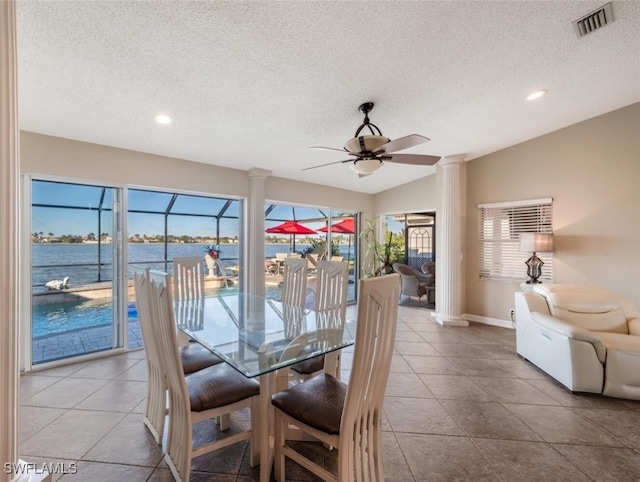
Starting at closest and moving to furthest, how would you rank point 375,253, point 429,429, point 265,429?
point 265,429
point 429,429
point 375,253

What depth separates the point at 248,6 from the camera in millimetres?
1681

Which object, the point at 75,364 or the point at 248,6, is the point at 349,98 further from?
the point at 75,364

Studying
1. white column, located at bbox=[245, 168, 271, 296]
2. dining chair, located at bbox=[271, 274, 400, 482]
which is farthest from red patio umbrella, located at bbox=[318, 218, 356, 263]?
dining chair, located at bbox=[271, 274, 400, 482]

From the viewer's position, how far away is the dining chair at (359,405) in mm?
1277

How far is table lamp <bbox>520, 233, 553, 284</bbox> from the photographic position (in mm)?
3924

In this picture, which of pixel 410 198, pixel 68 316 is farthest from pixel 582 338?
pixel 68 316

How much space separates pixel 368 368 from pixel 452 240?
3.99 meters

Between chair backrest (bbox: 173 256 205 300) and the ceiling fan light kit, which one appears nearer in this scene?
the ceiling fan light kit

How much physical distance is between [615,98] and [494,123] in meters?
1.31

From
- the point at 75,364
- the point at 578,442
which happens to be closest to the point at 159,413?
the point at 75,364

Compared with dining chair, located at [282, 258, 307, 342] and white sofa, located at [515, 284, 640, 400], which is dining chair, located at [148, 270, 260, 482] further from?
white sofa, located at [515, 284, 640, 400]

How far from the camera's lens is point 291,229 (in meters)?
5.65

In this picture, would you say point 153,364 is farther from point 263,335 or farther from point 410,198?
point 410,198

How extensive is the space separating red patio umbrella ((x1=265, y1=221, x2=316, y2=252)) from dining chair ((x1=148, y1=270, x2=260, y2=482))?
3635mm
